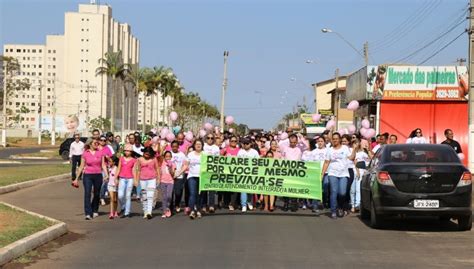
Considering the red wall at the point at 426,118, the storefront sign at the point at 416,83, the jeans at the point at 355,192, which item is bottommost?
the jeans at the point at 355,192

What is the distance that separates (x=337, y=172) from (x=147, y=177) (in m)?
4.00

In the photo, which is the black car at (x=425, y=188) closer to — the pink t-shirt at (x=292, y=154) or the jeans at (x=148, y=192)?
the pink t-shirt at (x=292, y=154)

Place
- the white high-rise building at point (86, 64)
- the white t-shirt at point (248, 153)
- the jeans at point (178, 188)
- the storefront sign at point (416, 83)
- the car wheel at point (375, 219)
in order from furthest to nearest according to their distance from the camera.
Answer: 1. the white high-rise building at point (86, 64)
2. the storefront sign at point (416, 83)
3. the white t-shirt at point (248, 153)
4. the jeans at point (178, 188)
5. the car wheel at point (375, 219)

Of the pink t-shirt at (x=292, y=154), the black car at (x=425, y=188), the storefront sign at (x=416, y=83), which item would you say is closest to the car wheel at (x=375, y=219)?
the black car at (x=425, y=188)

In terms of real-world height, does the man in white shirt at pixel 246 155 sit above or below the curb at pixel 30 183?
above

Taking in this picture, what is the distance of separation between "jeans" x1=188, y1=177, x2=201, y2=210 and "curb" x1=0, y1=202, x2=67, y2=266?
337cm

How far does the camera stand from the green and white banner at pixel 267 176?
15289 millimetres

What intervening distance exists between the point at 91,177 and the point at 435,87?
20.9m

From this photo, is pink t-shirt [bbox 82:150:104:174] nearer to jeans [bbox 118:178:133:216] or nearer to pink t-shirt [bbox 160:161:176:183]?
jeans [bbox 118:178:133:216]

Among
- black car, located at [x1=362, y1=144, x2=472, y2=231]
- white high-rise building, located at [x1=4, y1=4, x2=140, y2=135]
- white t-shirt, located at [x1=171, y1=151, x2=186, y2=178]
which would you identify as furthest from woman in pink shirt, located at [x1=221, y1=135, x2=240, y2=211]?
white high-rise building, located at [x1=4, y1=4, x2=140, y2=135]

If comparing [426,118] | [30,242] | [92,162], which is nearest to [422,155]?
[92,162]

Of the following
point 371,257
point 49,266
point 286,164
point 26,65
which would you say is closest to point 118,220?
point 286,164

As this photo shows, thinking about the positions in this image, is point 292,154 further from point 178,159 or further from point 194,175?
point 178,159

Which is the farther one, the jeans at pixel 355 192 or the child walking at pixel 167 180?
the jeans at pixel 355 192
